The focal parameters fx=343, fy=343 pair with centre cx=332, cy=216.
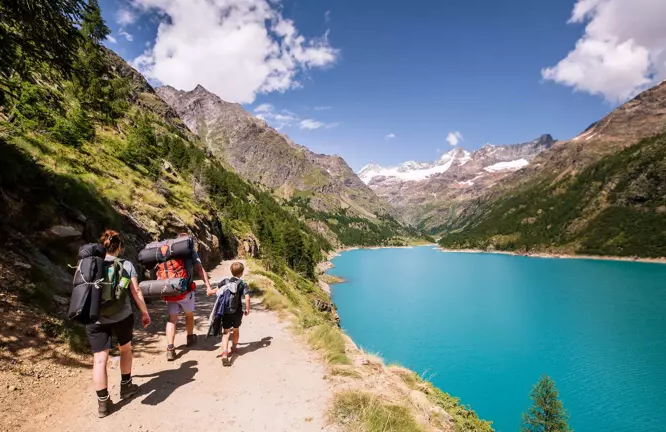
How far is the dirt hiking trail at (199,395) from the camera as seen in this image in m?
7.31

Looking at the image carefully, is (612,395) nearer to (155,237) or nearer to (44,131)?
(155,237)

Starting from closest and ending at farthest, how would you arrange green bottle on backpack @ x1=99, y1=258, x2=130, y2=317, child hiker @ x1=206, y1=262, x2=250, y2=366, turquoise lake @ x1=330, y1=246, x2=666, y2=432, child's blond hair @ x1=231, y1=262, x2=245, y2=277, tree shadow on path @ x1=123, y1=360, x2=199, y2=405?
green bottle on backpack @ x1=99, y1=258, x2=130, y2=317 < tree shadow on path @ x1=123, y1=360, x2=199, y2=405 < child hiker @ x1=206, y1=262, x2=250, y2=366 < child's blond hair @ x1=231, y1=262, x2=245, y2=277 < turquoise lake @ x1=330, y1=246, x2=666, y2=432

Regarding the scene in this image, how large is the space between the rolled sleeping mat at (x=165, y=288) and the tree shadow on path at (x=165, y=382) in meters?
2.22

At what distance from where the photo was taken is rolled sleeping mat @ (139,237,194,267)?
10703 mm

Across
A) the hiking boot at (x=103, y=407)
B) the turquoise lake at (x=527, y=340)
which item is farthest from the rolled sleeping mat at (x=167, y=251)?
the turquoise lake at (x=527, y=340)

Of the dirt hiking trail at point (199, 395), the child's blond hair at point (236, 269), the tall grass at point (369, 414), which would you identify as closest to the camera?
the dirt hiking trail at point (199, 395)

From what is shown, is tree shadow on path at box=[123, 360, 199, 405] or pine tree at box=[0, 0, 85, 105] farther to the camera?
pine tree at box=[0, 0, 85, 105]

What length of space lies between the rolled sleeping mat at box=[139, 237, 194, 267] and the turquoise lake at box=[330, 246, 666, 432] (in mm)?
13934

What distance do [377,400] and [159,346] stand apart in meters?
7.71

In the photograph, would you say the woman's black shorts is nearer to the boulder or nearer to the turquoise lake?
the boulder

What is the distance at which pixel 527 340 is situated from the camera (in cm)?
5750

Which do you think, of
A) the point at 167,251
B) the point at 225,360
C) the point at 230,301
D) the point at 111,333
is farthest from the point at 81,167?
the point at 111,333

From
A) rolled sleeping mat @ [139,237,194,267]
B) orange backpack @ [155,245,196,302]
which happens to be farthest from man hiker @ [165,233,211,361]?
rolled sleeping mat @ [139,237,194,267]

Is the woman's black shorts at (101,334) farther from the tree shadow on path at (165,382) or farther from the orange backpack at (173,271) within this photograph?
the orange backpack at (173,271)
